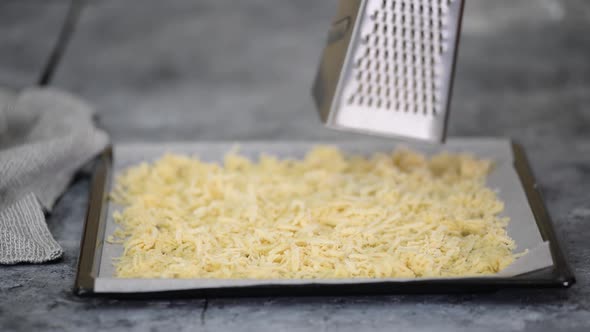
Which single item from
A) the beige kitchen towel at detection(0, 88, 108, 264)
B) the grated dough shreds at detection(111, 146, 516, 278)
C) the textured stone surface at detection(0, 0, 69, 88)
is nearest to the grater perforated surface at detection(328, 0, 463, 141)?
the grated dough shreds at detection(111, 146, 516, 278)

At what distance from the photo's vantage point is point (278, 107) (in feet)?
7.89

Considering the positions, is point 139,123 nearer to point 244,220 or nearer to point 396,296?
point 244,220

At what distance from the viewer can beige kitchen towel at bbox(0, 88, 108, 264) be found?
1518 millimetres

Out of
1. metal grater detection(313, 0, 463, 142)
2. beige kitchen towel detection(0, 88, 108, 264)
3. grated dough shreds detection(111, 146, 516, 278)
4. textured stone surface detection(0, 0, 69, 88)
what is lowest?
textured stone surface detection(0, 0, 69, 88)

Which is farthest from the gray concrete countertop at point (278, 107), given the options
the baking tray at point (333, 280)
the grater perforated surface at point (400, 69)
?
the grater perforated surface at point (400, 69)

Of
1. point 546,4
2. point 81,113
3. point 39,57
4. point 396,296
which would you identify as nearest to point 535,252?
point 396,296

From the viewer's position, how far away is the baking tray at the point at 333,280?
4.30 feet

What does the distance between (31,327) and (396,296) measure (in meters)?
0.65

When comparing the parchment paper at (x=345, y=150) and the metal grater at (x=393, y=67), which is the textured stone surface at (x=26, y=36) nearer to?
the parchment paper at (x=345, y=150)

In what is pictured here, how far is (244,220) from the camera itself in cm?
156

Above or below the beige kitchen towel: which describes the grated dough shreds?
above

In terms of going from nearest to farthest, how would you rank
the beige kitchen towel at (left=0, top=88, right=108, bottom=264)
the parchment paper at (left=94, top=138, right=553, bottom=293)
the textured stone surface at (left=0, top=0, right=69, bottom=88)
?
the parchment paper at (left=94, top=138, right=553, bottom=293) < the beige kitchen towel at (left=0, top=88, right=108, bottom=264) < the textured stone surface at (left=0, top=0, right=69, bottom=88)

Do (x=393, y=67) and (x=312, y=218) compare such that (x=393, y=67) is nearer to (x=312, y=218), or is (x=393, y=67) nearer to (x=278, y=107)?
(x=312, y=218)

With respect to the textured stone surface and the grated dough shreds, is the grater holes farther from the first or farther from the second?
the textured stone surface
